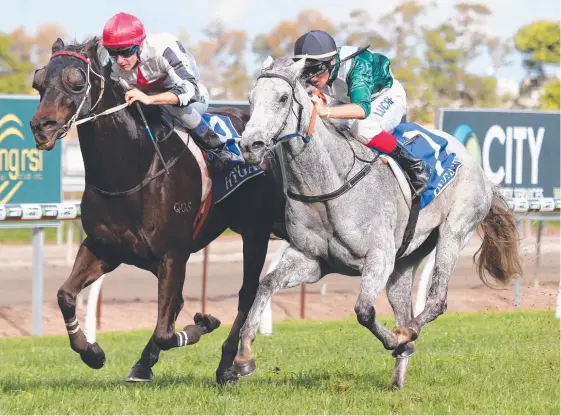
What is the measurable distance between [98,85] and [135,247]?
81 cm

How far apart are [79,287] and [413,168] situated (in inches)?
71.4

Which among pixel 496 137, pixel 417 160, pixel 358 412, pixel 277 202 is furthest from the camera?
pixel 496 137

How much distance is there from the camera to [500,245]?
22.4ft

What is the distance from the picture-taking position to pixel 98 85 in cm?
543

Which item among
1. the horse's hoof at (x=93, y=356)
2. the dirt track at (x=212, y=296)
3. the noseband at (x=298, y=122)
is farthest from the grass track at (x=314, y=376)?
the dirt track at (x=212, y=296)

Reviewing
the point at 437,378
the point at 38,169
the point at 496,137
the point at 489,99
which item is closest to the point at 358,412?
the point at 437,378

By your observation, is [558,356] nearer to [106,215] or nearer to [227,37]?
[106,215]

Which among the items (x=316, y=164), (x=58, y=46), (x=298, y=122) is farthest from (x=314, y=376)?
(x=58, y=46)

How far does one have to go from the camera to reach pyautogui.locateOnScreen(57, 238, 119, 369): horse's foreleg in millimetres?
5637

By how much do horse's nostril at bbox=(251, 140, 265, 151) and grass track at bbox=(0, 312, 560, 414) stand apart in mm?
1316

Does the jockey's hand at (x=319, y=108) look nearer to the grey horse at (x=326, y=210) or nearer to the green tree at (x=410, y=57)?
the grey horse at (x=326, y=210)

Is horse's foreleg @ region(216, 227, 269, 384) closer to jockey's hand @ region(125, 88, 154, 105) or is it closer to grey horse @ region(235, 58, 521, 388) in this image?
grey horse @ region(235, 58, 521, 388)

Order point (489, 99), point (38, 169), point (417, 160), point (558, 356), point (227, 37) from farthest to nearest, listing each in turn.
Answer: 1. point (227, 37)
2. point (489, 99)
3. point (38, 169)
4. point (558, 356)
5. point (417, 160)

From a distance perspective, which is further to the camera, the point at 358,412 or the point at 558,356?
the point at 558,356
